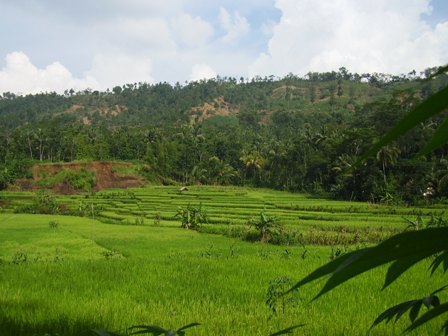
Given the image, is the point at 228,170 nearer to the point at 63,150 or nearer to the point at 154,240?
the point at 63,150

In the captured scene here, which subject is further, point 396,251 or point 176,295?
point 176,295

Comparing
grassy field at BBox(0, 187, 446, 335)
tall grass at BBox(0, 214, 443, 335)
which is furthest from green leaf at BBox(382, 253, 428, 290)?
tall grass at BBox(0, 214, 443, 335)

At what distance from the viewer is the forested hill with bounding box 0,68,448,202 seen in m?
40.9

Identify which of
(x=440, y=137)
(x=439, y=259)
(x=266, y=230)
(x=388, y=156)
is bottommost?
(x=266, y=230)

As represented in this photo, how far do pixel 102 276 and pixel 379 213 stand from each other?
24415mm

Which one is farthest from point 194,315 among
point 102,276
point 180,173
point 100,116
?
point 100,116

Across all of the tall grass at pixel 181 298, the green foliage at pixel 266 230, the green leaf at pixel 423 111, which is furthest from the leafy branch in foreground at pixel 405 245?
the green foliage at pixel 266 230

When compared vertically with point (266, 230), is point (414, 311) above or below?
above

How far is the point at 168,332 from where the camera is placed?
0.82 metres

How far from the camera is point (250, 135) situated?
8431 cm

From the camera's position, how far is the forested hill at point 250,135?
134 ft

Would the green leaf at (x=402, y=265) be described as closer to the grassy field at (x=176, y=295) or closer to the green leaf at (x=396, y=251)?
the green leaf at (x=396, y=251)

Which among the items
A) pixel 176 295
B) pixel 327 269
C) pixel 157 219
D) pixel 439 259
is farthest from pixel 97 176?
pixel 327 269

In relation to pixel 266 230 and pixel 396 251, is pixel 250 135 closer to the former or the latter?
pixel 266 230
